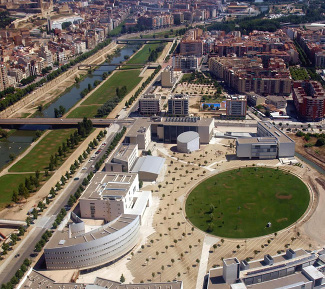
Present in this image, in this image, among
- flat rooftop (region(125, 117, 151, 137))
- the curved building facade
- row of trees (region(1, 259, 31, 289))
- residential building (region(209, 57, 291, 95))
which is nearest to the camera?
row of trees (region(1, 259, 31, 289))

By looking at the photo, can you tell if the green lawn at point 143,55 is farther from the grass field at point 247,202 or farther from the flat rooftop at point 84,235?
the flat rooftop at point 84,235

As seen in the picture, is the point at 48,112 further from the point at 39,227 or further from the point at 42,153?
the point at 39,227

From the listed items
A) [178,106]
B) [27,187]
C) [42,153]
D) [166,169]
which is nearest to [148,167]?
[166,169]

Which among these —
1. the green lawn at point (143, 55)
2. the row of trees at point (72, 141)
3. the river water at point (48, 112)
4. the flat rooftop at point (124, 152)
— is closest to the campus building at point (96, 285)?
the flat rooftop at point (124, 152)

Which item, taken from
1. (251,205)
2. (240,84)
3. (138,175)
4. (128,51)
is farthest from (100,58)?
(251,205)

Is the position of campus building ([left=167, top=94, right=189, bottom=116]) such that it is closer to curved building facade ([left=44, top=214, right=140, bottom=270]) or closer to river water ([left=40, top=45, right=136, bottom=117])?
river water ([left=40, top=45, right=136, bottom=117])

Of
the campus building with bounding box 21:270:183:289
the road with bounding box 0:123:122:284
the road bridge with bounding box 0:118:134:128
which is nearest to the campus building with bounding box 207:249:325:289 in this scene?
the campus building with bounding box 21:270:183:289

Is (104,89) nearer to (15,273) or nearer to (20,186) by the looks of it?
(20,186)
